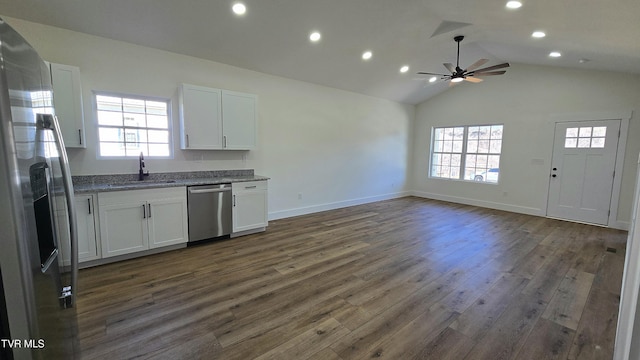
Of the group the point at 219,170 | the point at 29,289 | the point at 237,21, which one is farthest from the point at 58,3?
the point at 29,289

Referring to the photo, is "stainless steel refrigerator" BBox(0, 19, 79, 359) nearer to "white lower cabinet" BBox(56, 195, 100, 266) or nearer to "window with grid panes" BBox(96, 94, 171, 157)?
"white lower cabinet" BBox(56, 195, 100, 266)

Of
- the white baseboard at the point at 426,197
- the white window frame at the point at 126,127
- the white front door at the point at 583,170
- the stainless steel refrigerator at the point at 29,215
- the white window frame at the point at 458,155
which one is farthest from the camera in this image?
the white window frame at the point at 458,155

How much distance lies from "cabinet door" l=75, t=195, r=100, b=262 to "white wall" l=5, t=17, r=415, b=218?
2.33 feet

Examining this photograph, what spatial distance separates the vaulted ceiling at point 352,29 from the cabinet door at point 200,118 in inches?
25.8

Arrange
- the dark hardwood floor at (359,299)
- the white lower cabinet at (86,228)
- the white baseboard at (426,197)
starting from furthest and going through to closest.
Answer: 1. the white baseboard at (426,197)
2. the white lower cabinet at (86,228)
3. the dark hardwood floor at (359,299)

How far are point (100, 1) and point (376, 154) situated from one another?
5948 millimetres

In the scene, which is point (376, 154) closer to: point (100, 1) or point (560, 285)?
point (560, 285)

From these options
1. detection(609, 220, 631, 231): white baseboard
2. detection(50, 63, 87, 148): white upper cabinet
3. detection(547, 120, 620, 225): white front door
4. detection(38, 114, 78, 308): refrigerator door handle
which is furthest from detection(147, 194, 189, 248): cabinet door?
detection(609, 220, 631, 231): white baseboard

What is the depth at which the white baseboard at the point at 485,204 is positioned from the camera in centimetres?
612

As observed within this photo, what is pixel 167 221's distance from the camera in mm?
3586

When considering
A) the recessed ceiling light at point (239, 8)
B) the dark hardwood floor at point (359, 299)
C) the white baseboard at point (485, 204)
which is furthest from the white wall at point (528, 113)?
the recessed ceiling light at point (239, 8)

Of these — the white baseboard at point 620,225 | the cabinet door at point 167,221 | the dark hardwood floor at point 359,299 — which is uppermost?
the cabinet door at point 167,221

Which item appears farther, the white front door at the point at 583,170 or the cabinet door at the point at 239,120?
the white front door at the point at 583,170

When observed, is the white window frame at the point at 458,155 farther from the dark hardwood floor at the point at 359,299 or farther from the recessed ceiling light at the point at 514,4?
the recessed ceiling light at the point at 514,4
